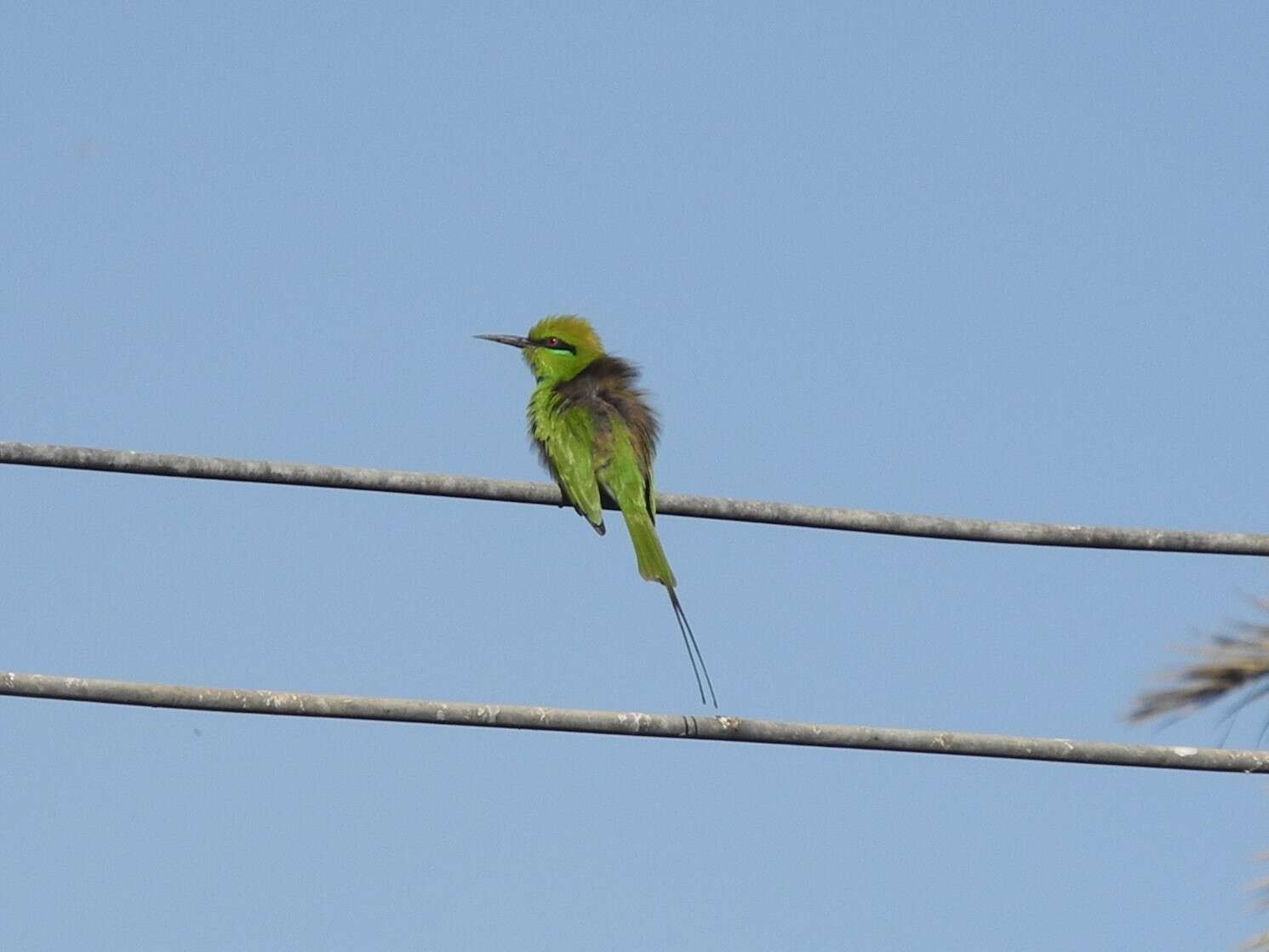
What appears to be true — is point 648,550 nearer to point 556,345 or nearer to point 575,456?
point 575,456

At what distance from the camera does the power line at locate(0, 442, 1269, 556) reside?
5809 millimetres

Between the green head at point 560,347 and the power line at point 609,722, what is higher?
the green head at point 560,347

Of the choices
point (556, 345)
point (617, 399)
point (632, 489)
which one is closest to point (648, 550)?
point (632, 489)

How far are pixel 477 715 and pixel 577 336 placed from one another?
4.05 metres

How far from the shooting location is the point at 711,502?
6.37 m

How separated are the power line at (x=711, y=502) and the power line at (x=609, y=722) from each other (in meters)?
0.58

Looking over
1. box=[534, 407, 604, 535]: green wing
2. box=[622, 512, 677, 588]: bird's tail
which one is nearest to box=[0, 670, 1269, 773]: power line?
box=[622, 512, 677, 588]: bird's tail

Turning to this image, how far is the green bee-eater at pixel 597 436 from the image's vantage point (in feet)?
24.5

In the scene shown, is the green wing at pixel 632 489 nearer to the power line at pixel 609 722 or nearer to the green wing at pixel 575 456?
the green wing at pixel 575 456

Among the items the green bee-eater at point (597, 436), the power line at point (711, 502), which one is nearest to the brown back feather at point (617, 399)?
the green bee-eater at point (597, 436)

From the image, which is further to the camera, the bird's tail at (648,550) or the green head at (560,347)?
the green head at (560,347)

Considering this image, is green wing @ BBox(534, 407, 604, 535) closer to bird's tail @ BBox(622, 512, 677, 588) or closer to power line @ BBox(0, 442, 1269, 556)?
bird's tail @ BBox(622, 512, 677, 588)

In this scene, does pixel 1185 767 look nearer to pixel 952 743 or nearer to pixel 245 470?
pixel 952 743

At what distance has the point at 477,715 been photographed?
559 centimetres
